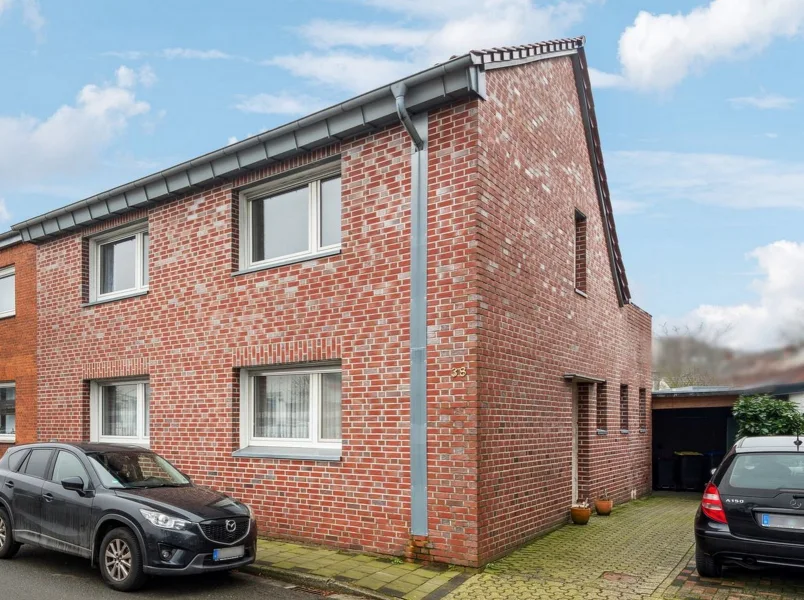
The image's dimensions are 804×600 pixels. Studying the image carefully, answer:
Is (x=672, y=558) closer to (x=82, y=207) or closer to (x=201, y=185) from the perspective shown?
(x=201, y=185)

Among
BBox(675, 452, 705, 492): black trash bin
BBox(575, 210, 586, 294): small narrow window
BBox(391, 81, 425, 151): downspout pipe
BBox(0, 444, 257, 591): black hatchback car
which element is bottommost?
BBox(675, 452, 705, 492): black trash bin

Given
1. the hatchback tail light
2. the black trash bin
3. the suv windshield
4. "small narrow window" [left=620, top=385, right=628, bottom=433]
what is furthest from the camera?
the black trash bin

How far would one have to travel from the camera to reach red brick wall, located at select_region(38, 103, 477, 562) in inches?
324

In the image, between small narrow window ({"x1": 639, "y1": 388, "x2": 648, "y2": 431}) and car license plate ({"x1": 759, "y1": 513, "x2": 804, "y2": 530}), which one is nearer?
car license plate ({"x1": 759, "y1": 513, "x2": 804, "y2": 530})

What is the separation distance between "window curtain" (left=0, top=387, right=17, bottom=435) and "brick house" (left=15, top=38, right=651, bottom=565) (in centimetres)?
238

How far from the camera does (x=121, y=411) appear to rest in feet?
41.5

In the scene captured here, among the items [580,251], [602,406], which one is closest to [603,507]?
[602,406]

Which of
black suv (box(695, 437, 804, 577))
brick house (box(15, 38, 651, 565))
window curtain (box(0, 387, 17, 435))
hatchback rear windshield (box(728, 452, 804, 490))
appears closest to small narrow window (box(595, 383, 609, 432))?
brick house (box(15, 38, 651, 565))

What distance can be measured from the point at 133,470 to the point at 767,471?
22.1ft

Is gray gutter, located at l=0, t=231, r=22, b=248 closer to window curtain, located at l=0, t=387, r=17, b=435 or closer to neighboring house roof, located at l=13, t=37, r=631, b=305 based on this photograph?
neighboring house roof, located at l=13, t=37, r=631, b=305

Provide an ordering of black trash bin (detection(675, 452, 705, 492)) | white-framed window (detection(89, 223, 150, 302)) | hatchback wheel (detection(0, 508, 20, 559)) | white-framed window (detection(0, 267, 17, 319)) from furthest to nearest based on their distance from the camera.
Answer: black trash bin (detection(675, 452, 705, 492))
white-framed window (detection(0, 267, 17, 319))
white-framed window (detection(89, 223, 150, 302))
hatchback wheel (detection(0, 508, 20, 559))

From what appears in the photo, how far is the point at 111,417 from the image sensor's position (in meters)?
12.9

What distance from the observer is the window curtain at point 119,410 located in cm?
1241

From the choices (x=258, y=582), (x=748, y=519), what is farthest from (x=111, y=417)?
(x=748, y=519)
